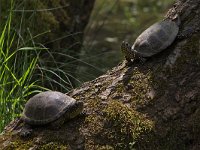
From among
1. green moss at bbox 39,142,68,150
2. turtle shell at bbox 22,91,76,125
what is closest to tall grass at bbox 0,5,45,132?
turtle shell at bbox 22,91,76,125

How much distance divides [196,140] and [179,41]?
78 cm

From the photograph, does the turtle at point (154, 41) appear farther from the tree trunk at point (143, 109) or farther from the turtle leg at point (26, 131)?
the turtle leg at point (26, 131)

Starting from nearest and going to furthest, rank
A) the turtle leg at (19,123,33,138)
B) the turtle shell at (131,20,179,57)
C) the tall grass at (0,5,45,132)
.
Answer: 1. the turtle leg at (19,123,33,138)
2. the turtle shell at (131,20,179,57)
3. the tall grass at (0,5,45,132)

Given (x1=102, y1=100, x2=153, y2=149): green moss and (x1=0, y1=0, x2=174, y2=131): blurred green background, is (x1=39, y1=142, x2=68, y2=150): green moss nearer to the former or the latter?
(x1=102, y1=100, x2=153, y2=149): green moss

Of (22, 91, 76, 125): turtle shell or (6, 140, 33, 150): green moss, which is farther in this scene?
(22, 91, 76, 125): turtle shell

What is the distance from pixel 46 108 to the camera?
3762mm

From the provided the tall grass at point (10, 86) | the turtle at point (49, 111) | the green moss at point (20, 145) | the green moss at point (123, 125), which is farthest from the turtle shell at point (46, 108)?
the tall grass at point (10, 86)

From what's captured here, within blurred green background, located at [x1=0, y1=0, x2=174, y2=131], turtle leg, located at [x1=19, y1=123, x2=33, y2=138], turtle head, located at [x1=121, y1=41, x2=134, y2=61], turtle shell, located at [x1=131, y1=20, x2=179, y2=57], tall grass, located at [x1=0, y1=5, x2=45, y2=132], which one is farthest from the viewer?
blurred green background, located at [x1=0, y1=0, x2=174, y2=131]

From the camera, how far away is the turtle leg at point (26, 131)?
3625 mm

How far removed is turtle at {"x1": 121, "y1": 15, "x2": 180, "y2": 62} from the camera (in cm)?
399

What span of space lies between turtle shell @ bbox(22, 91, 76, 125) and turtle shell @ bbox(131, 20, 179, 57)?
0.69 meters

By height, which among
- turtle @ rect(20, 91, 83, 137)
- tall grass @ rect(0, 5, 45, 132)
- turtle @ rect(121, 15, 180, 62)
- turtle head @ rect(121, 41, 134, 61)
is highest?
turtle @ rect(121, 15, 180, 62)

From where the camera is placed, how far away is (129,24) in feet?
37.5

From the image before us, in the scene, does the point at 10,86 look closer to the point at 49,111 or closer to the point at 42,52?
the point at 42,52
